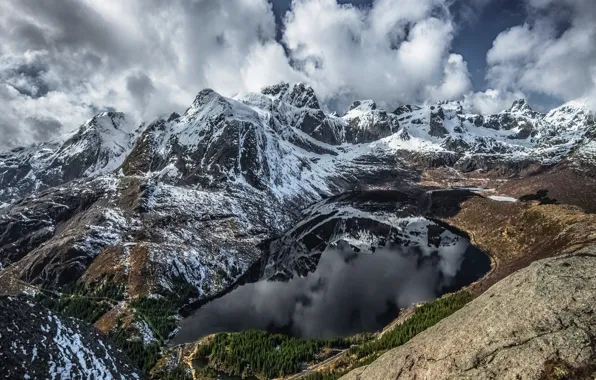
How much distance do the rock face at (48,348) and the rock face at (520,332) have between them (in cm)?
4372

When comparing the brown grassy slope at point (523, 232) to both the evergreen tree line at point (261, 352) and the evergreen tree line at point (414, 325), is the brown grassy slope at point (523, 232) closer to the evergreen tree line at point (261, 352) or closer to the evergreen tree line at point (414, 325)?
the evergreen tree line at point (414, 325)

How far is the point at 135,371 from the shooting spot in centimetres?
6969

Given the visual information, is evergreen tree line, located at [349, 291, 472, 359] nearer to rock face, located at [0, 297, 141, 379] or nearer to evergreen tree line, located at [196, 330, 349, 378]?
evergreen tree line, located at [196, 330, 349, 378]

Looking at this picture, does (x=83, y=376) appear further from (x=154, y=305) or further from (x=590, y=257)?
(x=154, y=305)

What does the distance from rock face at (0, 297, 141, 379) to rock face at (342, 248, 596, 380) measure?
4372cm

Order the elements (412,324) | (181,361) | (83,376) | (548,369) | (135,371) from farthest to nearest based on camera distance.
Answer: (181,361) < (412,324) < (135,371) < (83,376) < (548,369)

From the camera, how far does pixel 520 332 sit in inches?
1037

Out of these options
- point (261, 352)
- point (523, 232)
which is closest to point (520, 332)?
point (261, 352)

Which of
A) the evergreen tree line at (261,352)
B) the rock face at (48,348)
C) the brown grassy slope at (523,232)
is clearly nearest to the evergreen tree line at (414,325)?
the brown grassy slope at (523,232)

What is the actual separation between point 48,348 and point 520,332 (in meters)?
59.8

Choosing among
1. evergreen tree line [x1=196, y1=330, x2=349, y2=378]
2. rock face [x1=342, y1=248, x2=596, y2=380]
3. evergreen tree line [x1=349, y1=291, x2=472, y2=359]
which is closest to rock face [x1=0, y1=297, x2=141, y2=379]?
evergreen tree line [x1=196, y1=330, x2=349, y2=378]

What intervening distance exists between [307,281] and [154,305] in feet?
175

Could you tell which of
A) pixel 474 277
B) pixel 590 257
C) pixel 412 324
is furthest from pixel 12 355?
pixel 474 277

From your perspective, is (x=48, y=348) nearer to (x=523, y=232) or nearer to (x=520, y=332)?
(x=520, y=332)
